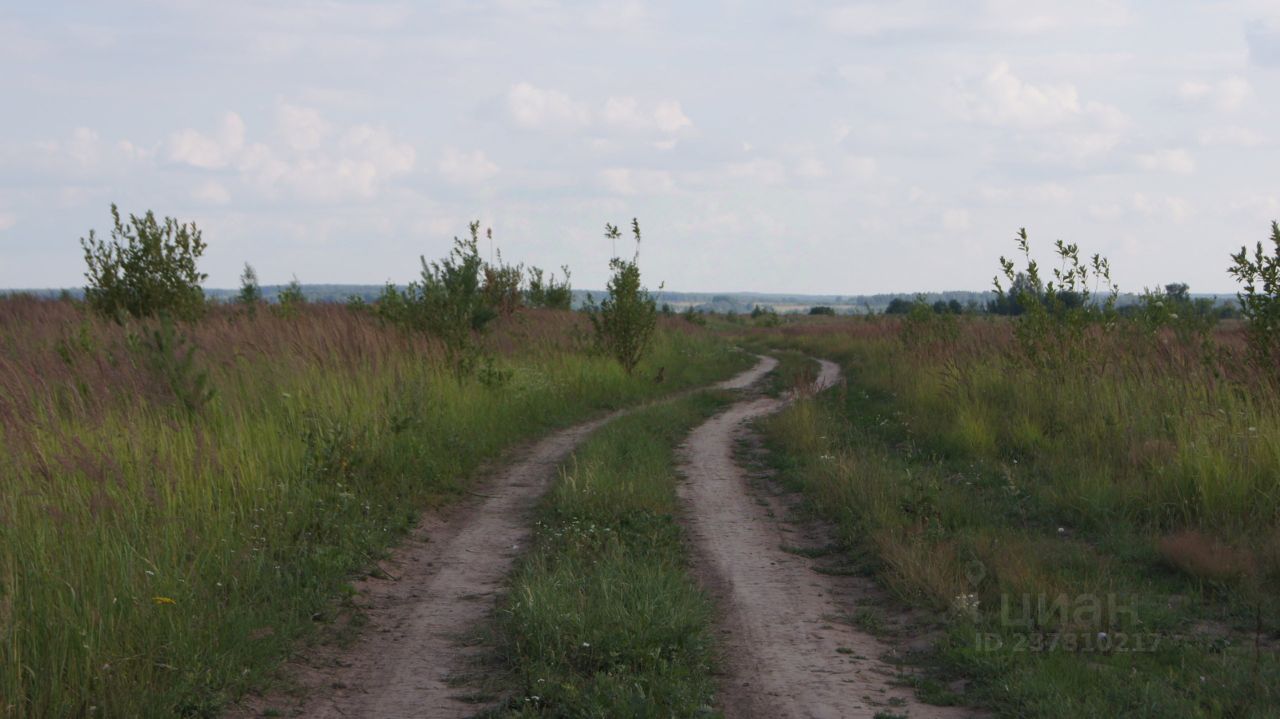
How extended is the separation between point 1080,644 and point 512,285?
24.9 m

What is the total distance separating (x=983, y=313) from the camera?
30.1 metres

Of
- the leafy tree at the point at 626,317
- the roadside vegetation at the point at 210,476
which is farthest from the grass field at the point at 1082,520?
the leafy tree at the point at 626,317

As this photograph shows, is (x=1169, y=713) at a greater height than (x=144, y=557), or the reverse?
(x=144, y=557)

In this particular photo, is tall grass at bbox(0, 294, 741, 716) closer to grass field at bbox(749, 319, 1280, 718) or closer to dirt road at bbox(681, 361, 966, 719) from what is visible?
dirt road at bbox(681, 361, 966, 719)

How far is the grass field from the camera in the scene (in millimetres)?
4902

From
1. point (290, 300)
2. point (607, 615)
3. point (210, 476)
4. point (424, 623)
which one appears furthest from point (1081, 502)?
point (290, 300)

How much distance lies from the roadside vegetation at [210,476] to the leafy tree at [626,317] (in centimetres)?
548

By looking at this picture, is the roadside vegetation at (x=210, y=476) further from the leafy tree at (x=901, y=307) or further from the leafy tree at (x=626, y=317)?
the leafy tree at (x=901, y=307)

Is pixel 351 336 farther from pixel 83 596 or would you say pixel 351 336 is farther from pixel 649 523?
pixel 83 596

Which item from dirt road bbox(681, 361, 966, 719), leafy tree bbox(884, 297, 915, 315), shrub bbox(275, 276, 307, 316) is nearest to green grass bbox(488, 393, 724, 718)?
dirt road bbox(681, 361, 966, 719)

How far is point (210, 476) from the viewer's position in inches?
283

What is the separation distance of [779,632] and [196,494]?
4.34m

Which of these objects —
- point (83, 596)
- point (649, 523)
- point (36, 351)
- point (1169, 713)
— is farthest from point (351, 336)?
point (1169, 713)

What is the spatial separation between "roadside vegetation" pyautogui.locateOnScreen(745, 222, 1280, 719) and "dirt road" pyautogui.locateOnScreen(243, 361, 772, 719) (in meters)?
2.64
